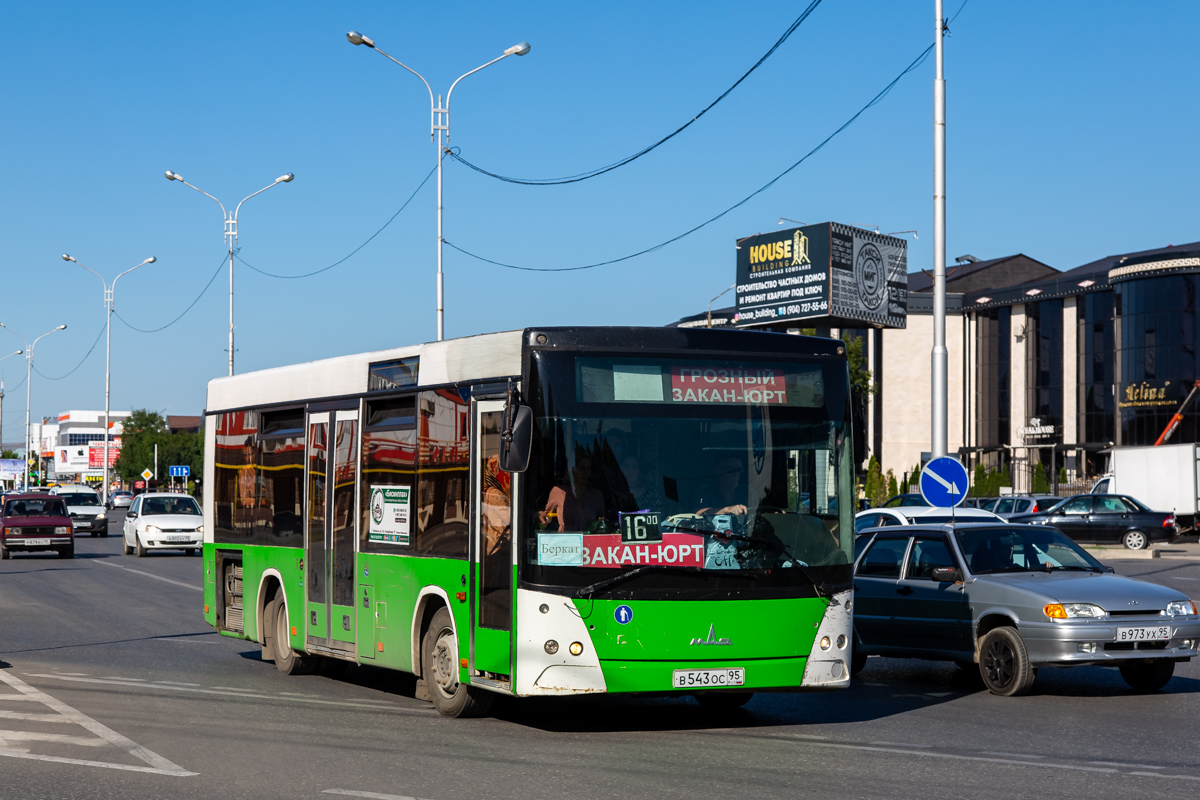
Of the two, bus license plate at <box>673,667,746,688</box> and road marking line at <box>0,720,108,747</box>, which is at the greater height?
bus license plate at <box>673,667,746,688</box>

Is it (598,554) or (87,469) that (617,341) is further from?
(87,469)

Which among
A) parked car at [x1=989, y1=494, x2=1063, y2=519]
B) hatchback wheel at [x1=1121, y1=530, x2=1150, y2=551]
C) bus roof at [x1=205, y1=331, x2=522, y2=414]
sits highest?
bus roof at [x1=205, y1=331, x2=522, y2=414]

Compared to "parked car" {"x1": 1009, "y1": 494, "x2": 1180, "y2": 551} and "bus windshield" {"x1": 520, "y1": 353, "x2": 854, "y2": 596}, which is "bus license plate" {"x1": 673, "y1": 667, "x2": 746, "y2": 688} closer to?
"bus windshield" {"x1": 520, "y1": 353, "x2": 854, "y2": 596}

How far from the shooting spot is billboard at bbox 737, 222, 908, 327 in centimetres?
6356

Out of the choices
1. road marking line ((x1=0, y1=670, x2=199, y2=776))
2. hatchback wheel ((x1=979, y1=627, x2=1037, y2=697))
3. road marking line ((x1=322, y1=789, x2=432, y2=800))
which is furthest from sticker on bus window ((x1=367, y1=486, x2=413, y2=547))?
hatchback wheel ((x1=979, y1=627, x2=1037, y2=697))

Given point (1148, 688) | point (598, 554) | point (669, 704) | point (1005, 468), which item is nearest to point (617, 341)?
point (598, 554)

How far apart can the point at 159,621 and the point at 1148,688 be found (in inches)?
492

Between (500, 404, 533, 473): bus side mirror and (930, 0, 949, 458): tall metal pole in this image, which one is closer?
(500, 404, 533, 473): bus side mirror

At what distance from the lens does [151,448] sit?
129m

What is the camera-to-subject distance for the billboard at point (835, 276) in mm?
63562

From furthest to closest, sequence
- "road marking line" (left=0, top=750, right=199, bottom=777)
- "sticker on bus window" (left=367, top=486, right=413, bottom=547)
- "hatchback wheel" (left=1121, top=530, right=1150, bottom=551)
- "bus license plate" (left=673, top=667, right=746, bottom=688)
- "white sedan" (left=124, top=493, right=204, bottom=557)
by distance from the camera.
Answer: "hatchback wheel" (left=1121, top=530, right=1150, bottom=551) → "white sedan" (left=124, top=493, right=204, bottom=557) → "sticker on bus window" (left=367, top=486, right=413, bottom=547) → "bus license plate" (left=673, top=667, right=746, bottom=688) → "road marking line" (left=0, top=750, right=199, bottom=777)

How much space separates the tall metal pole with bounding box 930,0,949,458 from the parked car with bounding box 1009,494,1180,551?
18.4 m

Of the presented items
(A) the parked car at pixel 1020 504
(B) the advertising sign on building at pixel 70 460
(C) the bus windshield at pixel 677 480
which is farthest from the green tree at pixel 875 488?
(B) the advertising sign on building at pixel 70 460

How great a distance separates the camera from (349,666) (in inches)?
565
